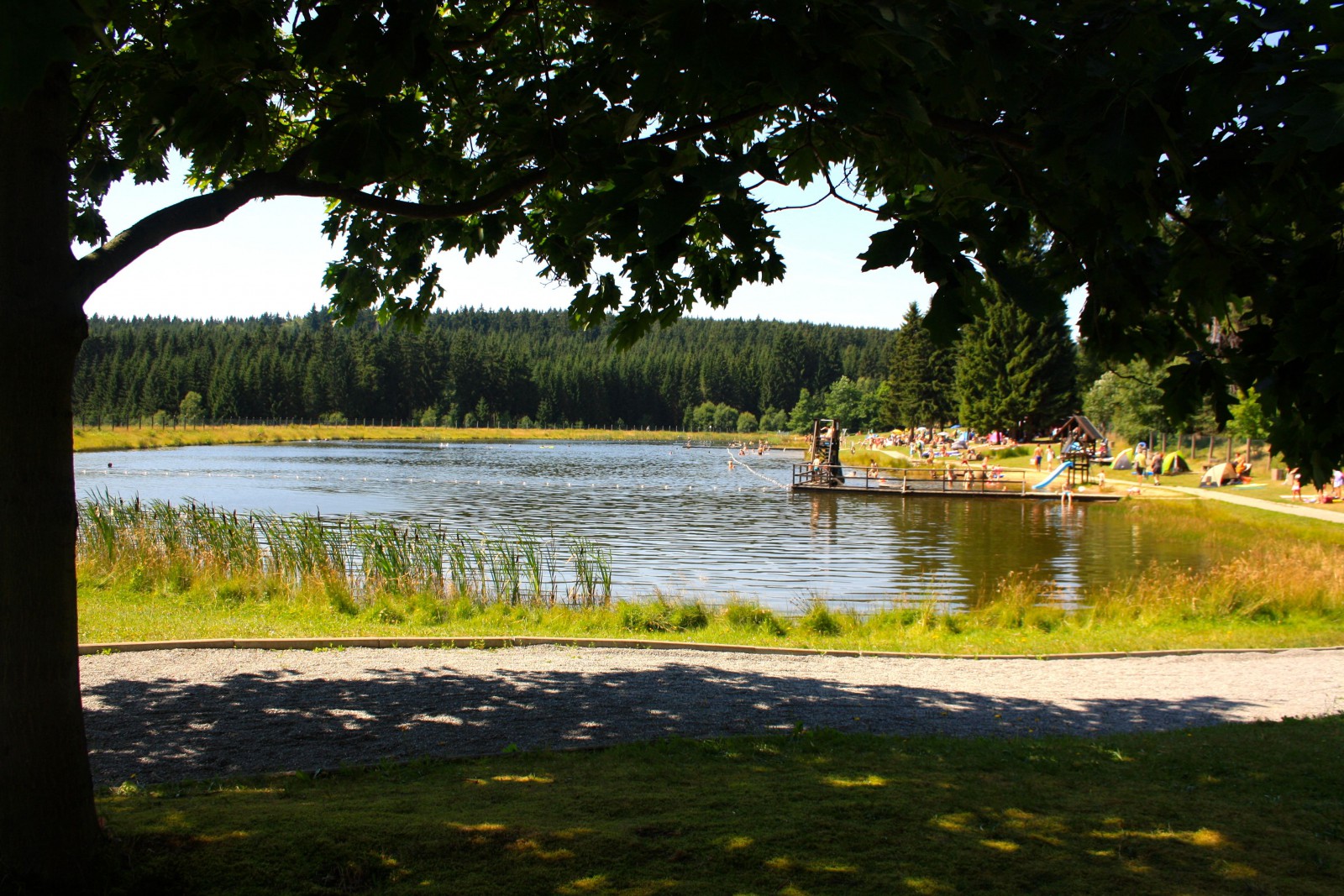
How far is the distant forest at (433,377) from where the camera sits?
4705 inches

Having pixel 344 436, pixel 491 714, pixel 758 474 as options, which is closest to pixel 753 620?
pixel 491 714

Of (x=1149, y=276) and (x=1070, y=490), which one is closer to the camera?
(x=1149, y=276)

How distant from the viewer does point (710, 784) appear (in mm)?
4871

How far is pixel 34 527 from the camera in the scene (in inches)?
123

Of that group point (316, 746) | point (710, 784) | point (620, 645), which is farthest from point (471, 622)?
point (710, 784)

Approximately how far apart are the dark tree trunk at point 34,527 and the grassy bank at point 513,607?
20.7 feet

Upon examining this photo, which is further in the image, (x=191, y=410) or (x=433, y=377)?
(x=433, y=377)

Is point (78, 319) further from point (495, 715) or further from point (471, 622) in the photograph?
point (471, 622)

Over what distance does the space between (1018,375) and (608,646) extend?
59.4 metres

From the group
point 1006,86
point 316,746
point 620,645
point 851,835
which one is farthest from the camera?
point 620,645

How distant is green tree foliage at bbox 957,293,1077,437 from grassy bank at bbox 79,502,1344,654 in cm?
4934

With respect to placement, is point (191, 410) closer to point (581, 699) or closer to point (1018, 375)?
point (1018, 375)

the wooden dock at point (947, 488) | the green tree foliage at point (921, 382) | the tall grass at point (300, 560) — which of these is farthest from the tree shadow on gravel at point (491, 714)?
the green tree foliage at point (921, 382)

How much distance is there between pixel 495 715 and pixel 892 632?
20.6 ft
